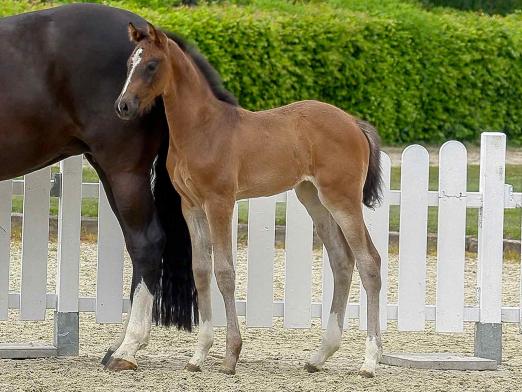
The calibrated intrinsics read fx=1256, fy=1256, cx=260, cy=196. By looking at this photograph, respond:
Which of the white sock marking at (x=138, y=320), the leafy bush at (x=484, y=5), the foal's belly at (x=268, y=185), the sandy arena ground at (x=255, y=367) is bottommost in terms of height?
the sandy arena ground at (x=255, y=367)

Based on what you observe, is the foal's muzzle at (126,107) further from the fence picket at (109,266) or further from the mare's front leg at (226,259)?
the fence picket at (109,266)

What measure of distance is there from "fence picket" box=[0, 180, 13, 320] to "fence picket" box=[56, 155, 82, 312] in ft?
0.88

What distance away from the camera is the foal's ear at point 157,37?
5.57 metres

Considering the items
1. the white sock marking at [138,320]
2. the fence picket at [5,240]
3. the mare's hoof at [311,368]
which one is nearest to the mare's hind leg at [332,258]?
the mare's hoof at [311,368]

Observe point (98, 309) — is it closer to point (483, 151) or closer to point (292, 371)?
point (292, 371)

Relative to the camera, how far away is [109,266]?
657cm

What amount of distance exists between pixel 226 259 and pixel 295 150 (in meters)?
0.61

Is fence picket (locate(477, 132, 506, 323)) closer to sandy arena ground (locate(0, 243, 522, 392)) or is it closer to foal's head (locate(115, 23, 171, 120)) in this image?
sandy arena ground (locate(0, 243, 522, 392))

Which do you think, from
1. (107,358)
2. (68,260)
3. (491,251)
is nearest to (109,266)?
(68,260)

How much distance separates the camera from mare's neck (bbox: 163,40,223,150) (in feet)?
18.9

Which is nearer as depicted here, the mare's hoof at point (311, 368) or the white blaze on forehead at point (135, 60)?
the white blaze on forehead at point (135, 60)

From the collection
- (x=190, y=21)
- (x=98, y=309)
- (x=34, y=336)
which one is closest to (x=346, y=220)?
(x=98, y=309)

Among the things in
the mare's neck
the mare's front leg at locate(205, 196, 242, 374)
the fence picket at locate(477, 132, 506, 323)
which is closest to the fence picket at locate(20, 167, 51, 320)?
the mare's neck

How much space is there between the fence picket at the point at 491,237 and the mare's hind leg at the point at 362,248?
860mm
